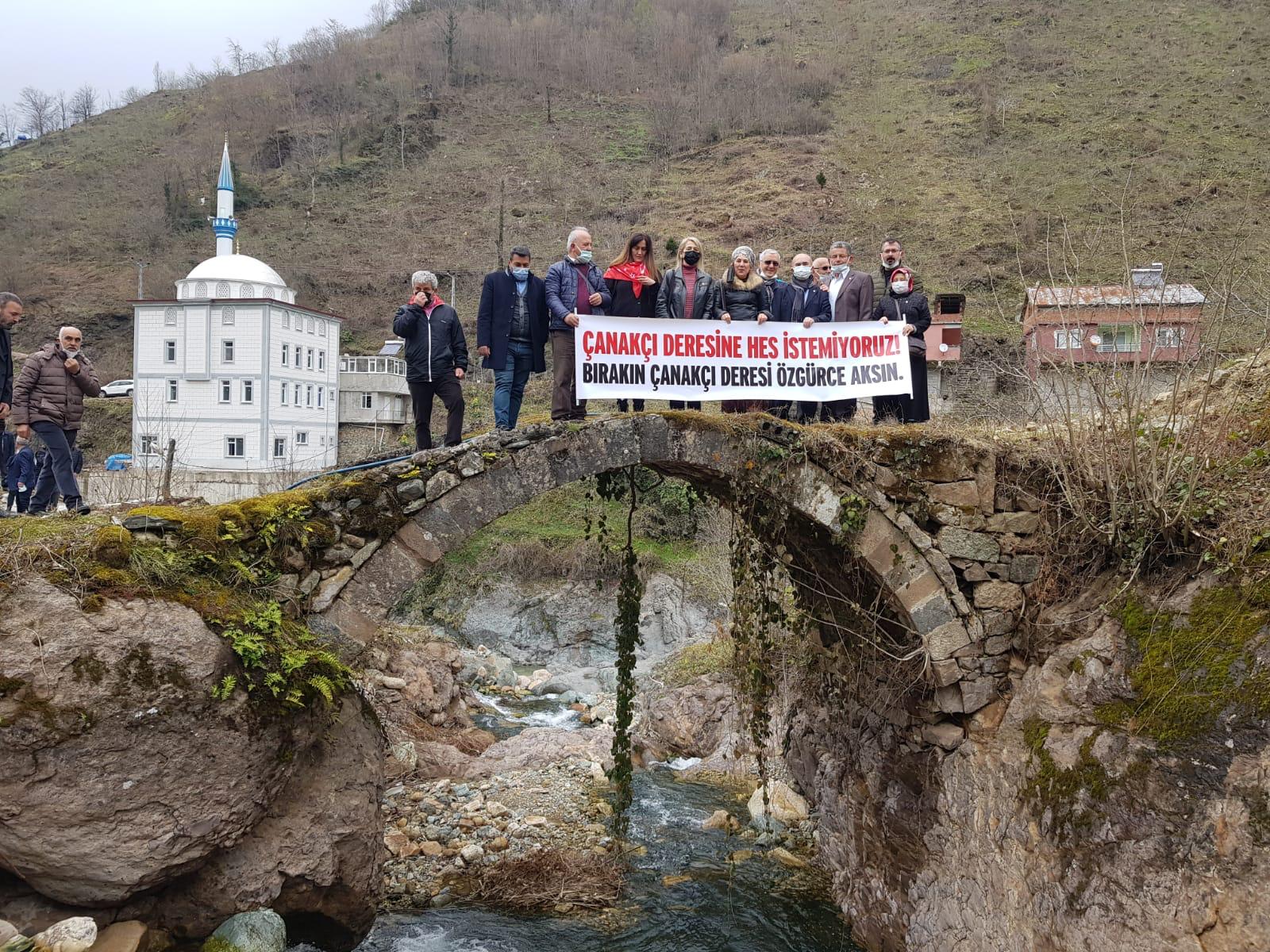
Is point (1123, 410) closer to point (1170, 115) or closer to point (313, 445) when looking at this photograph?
point (313, 445)

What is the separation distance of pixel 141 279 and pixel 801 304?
4567cm

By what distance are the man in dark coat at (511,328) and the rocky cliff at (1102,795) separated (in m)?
4.48

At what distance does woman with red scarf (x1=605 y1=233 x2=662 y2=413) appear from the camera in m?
7.63

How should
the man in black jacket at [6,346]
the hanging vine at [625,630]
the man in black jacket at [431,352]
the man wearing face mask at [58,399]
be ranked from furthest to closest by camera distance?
the hanging vine at [625,630] < the man in black jacket at [431,352] < the man wearing face mask at [58,399] < the man in black jacket at [6,346]

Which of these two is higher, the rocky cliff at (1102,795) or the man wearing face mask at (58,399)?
the man wearing face mask at (58,399)

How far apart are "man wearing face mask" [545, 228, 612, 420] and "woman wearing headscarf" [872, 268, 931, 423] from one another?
260 cm

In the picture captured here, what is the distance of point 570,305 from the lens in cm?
737

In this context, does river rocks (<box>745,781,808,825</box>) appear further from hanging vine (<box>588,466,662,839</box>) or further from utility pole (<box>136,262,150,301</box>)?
utility pole (<box>136,262,150,301</box>)

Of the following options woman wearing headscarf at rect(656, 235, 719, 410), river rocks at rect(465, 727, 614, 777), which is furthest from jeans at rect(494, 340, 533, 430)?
river rocks at rect(465, 727, 614, 777)

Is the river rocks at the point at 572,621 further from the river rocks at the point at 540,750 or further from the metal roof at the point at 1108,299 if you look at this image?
the metal roof at the point at 1108,299

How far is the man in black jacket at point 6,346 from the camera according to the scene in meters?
6.62

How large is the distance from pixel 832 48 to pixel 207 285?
4666cm

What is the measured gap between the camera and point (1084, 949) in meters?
5.49

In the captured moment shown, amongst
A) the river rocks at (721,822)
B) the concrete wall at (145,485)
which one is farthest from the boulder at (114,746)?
the river rocks at (721,822)
